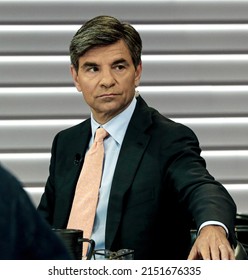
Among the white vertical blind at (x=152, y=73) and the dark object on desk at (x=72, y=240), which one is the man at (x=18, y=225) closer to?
the dark object on desk at (x=72, y=240)

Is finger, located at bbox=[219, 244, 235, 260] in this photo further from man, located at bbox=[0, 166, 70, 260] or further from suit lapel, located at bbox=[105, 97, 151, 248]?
man, located at bbox=[0, 166, 70, 260]

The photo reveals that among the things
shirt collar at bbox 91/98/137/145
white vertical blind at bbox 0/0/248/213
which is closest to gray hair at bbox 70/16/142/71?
shirt collar at bbox 91/98/137/145

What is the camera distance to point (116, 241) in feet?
10.1

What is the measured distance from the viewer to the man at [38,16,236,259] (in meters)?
3.11

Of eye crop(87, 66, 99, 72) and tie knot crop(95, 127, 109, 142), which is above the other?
eye crop(87, 66, 99, 72)

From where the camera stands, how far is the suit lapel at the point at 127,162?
10.1ft

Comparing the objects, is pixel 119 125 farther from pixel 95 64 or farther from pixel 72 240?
pixel 72 240

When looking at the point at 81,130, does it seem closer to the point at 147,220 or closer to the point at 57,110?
the point at 147,220

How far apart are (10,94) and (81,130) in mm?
989

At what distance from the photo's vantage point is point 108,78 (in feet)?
10.7

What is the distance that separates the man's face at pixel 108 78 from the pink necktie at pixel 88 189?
4.5 inches

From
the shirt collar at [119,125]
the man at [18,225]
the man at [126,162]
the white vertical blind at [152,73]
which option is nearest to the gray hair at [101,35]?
the man at [126,162]
